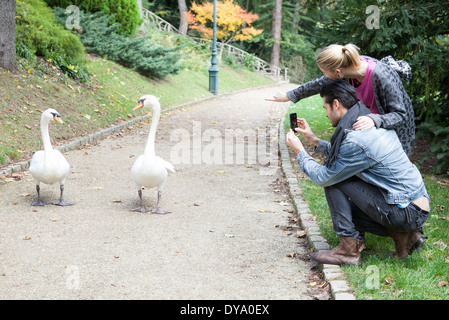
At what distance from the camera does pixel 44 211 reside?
5.44 metres

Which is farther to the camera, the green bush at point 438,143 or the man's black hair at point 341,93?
the green bush at point 438,143

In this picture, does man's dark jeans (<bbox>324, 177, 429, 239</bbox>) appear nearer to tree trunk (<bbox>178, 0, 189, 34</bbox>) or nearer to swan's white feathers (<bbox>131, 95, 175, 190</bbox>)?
swan's white feathers (<bbox>131, 95, 175, 190</bbox>)

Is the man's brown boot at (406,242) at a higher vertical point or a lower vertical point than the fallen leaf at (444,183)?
higher

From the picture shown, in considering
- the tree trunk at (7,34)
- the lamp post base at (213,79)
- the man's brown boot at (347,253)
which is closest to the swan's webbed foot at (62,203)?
the man's brown boot at (347,253)

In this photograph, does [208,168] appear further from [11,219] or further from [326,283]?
[326,283]

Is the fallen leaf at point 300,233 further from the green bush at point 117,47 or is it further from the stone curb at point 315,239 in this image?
the green bush at point 117,47

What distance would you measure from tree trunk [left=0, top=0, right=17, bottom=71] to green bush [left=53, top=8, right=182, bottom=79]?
550 cm

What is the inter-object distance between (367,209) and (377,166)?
1.18ft

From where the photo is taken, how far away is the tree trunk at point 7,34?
9867 millimetres

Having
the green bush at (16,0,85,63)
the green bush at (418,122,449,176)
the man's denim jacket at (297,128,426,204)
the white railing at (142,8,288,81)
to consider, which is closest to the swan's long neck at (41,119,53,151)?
the man's denim jacket at (297,128,426,204)

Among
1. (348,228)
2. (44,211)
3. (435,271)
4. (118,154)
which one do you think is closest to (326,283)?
(348,228)

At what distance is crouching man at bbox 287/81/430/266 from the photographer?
11.7 feet

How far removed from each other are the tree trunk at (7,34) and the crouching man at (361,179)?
8.42m

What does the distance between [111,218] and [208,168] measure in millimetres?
3013
